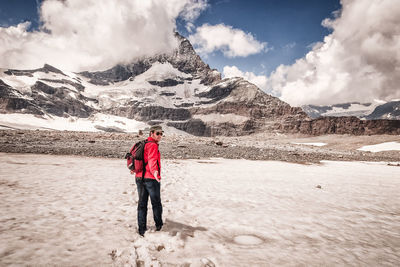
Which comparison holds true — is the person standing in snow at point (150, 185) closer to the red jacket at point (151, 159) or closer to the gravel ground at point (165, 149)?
the red jacket at point (151, 159)

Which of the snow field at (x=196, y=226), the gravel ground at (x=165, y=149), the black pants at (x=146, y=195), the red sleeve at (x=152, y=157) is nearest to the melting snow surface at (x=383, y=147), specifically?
the gravel ground at (x=165, y=149)

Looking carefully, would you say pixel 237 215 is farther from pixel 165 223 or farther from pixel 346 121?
pixel 346 121

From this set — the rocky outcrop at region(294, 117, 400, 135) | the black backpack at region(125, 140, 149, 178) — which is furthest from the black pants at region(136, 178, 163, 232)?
the rocky outcrop at region(294, 117, 400, 135)

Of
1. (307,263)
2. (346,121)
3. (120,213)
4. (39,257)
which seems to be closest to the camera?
(39,257)

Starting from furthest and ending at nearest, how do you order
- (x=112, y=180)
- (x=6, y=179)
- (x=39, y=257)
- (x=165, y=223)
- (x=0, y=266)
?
1. (x=112, y=180)
2. (x=6, y=179)
3. (x=165, y=223)
4. (x=39, y=257)
5. (x=0, y=266)

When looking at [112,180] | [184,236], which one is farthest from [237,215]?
[112,180]

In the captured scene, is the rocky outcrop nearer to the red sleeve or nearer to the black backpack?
the red sleeve

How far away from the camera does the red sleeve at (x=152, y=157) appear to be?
494 centimetres

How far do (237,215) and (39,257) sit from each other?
4.87 metres

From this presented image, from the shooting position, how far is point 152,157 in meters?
5.02

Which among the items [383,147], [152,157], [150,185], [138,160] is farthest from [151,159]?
[383,147]

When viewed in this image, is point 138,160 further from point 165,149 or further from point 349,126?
point 349,126

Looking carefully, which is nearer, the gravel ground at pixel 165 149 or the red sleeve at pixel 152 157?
the red sleeve at pixel 152 157

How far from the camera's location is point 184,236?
4805mm
